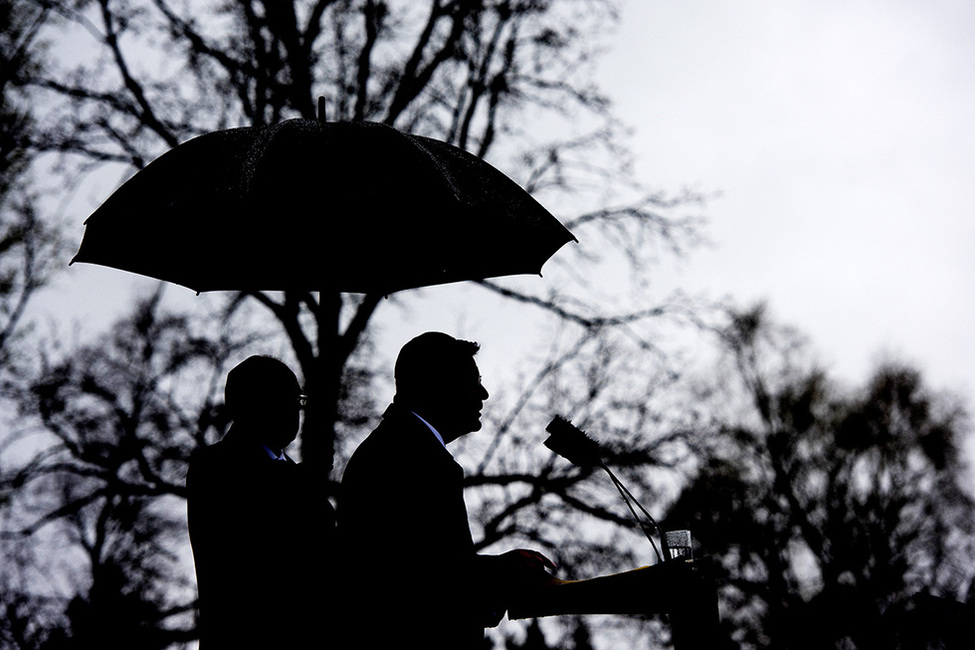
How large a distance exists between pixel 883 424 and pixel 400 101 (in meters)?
17.8

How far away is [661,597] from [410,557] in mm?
692

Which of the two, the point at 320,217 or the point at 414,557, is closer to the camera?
the point at 414,557

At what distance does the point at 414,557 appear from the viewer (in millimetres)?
2447

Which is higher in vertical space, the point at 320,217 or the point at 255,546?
the point at 320,217

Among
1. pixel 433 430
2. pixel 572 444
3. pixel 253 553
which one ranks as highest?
pixel 433 430

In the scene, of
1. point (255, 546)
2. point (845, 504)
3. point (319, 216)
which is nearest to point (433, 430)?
point (255, 546)

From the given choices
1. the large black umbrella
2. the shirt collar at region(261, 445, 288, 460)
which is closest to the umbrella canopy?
the large black umbrella

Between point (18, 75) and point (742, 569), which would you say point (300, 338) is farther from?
point (742, 569)

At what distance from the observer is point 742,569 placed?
2031 centimetres

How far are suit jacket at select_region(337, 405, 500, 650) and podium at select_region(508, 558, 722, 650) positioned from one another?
0.56 feet

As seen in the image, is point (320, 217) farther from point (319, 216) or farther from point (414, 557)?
point (414, 557)

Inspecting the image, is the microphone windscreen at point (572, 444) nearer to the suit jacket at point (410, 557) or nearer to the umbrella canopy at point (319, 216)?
the suit jacket at point (410, 557)

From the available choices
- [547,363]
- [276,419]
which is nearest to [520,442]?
[547,363]

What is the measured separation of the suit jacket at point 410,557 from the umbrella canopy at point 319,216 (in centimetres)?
120
